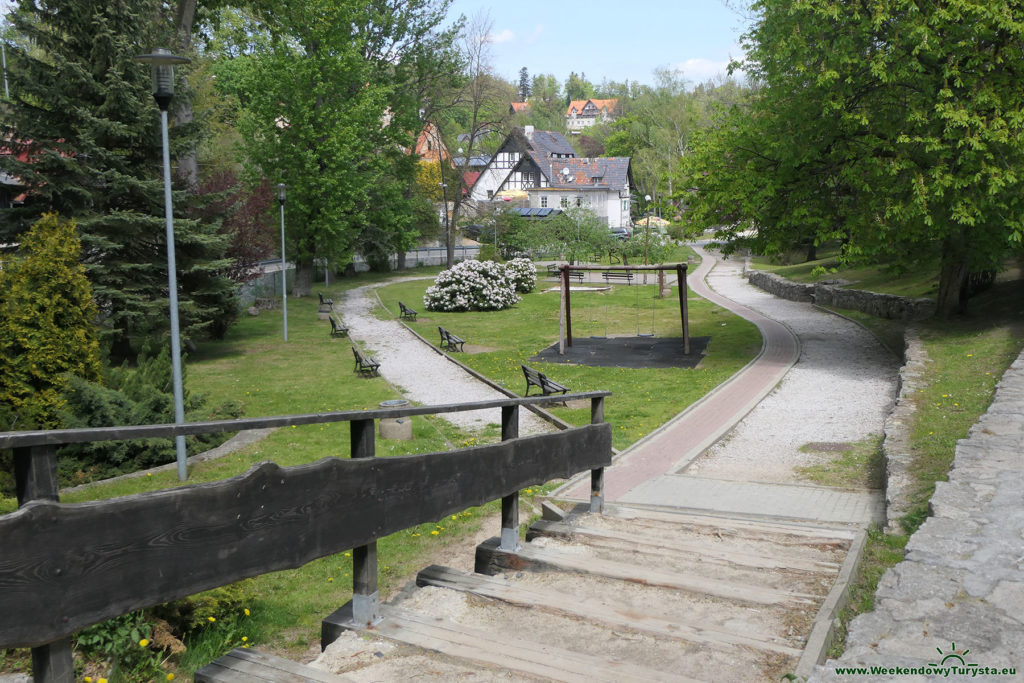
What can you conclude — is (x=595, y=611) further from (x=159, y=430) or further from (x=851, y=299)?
(x=851, y=299)

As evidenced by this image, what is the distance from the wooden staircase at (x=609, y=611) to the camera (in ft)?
12.2

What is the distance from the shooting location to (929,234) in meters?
18.9

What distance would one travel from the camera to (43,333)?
1243 cm

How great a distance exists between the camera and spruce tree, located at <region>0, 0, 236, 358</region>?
65.3 ft

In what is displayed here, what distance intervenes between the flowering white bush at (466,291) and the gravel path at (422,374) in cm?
312

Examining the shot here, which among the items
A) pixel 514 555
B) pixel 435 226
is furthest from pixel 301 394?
pixel 435 226

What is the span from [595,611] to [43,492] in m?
2.77

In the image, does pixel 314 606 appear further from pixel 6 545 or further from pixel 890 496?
pixel 890 496

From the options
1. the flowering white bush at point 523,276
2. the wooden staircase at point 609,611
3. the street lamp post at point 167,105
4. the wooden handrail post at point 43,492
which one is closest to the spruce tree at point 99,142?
the street lamp post at point 167,105

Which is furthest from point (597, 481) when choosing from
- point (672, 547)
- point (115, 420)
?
point (115, 420)

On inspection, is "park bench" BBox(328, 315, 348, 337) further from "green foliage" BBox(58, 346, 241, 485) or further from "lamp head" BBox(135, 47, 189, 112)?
"lamp head" BBox(135, 47, 189, 112)

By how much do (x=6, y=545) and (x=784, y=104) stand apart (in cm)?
2062

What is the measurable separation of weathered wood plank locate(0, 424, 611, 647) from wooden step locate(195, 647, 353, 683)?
38 centimetres

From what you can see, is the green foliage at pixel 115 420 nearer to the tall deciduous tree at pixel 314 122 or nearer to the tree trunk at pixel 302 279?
the tall deciduous tree at pixel 314 122
